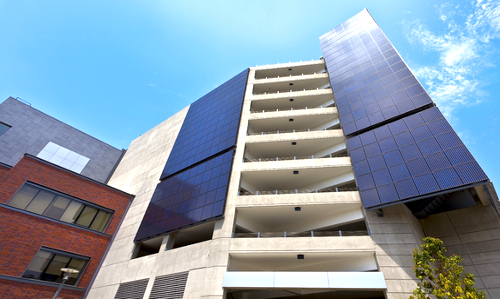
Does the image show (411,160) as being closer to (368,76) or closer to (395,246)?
(395,246)

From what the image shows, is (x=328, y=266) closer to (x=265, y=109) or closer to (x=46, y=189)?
(x=265, y=109)

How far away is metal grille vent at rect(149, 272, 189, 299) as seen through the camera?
18891mm

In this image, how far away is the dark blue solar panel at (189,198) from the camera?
910 inches

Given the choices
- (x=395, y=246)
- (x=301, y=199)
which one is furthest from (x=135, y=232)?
(x=395, y=246)

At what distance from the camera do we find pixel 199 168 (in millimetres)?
28203

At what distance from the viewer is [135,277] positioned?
22.1m

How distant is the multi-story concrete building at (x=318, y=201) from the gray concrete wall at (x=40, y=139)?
1263 centimetres

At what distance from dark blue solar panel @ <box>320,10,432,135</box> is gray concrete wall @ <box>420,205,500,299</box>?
1039cm

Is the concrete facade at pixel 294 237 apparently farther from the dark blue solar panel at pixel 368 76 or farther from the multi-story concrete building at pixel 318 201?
the dark blue solar panel at pixel 368 76

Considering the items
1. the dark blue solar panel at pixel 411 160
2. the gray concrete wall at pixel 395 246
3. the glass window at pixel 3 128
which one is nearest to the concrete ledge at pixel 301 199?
the dark blue solar panel at pixel 411 160

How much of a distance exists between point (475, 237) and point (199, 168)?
86.0ft

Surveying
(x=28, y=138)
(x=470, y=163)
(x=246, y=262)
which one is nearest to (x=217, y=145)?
(x=246, y=262)

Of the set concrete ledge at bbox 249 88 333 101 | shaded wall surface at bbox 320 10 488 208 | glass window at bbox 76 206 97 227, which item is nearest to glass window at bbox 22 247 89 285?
glass window at bbox 76 206 97 227

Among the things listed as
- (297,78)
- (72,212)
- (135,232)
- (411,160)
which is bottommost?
(135,232)
